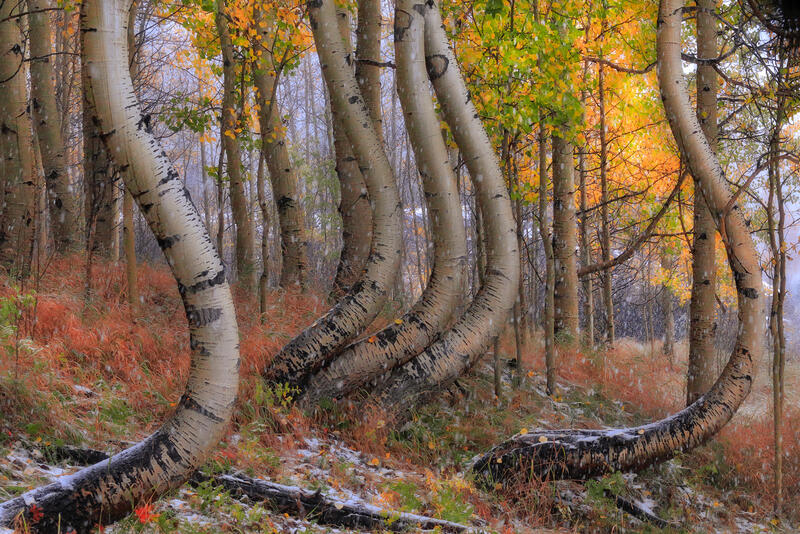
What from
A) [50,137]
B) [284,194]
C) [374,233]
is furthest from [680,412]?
[50,137]

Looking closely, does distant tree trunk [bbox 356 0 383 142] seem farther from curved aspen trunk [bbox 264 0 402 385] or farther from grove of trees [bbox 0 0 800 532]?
curved aspen trunk [bbox 264 0 402 385]

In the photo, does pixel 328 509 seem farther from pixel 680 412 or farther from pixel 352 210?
pixel 352 210

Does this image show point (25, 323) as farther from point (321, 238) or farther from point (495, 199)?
point (321, 238)

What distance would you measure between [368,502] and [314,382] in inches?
66.4

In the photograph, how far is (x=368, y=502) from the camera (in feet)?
13.1

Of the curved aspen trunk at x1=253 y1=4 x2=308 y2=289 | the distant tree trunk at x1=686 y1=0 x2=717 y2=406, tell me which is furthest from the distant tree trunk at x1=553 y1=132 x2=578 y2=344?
the curved aspen trunk at x1=253 y1=4 x2=308 y2=289

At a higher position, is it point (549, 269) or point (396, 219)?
point (396, 219)

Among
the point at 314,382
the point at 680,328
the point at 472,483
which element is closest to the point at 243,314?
the point at 314,382

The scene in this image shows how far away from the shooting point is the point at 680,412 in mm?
5320

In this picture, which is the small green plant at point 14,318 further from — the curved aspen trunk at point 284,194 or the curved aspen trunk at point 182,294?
the curved aspen trunk at point 284,194

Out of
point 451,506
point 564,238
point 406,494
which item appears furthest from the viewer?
point 564,238

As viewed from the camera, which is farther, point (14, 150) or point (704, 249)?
point (14, 150)

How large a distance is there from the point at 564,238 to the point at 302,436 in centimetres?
603

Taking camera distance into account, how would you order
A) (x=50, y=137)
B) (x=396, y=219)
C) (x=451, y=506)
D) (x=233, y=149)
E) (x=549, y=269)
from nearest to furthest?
1. (x=451, y=506)
2. (x=396, y=219)
3. (x=549, y=269)
4. (x=233, y=149)
5. (x=50, y=137)
